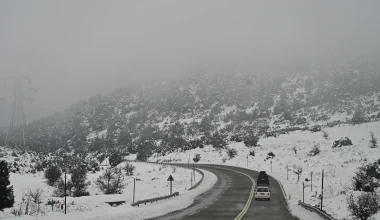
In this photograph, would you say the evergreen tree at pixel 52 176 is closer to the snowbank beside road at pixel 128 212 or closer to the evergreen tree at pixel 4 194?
the evergreen tree at pixel 4 194

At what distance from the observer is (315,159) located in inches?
2685

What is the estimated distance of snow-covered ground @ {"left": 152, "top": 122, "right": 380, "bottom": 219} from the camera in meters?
35.3

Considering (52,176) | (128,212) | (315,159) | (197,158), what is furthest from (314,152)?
(128,212)

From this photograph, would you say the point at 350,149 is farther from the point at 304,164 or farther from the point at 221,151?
the point at 221,151

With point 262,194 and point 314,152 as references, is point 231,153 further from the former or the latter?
point 262,194

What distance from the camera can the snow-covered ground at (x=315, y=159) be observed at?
3531cm

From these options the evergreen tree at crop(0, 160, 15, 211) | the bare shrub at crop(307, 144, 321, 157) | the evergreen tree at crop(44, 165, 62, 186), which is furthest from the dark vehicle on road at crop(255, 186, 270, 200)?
the bare shrub at crop(307, 144, 321, 157)

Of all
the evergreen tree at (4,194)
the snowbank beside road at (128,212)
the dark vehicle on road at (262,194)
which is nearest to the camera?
the snowbank beside road at (128,212)

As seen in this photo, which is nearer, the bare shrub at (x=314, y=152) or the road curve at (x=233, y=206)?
the road curve at (x=233, y=206)

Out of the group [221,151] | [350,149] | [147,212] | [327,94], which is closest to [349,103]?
[327,94]

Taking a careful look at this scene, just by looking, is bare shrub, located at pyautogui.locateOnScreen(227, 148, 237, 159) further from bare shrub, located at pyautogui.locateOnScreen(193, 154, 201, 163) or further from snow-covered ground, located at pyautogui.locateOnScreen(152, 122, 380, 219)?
bare shrub, located at pyautogui.locateOnScreen(193, 154, 201, 163)

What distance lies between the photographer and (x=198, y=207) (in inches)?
1156

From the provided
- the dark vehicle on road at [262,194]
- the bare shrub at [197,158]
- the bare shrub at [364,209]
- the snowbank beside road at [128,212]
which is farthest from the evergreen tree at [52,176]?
the bare shrub at [197,158]

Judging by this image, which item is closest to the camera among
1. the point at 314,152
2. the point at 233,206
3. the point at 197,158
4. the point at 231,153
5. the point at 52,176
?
the point at 233,206
